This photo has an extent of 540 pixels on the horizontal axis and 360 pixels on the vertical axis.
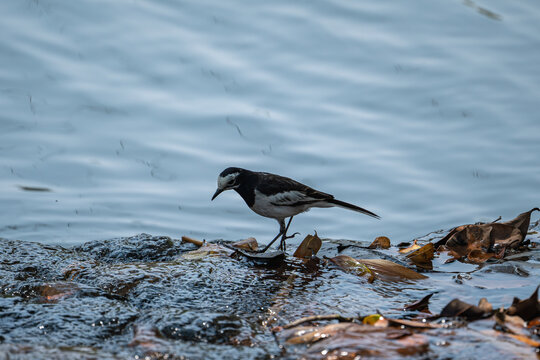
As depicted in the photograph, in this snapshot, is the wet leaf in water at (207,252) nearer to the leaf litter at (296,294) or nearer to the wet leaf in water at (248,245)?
the leaf litter at (296,294)

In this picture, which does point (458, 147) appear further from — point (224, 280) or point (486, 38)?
point (224, 280)

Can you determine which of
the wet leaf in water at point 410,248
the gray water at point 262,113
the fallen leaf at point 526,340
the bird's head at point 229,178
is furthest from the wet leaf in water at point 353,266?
the gray water at point 262,113

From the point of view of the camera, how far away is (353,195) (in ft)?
29.7

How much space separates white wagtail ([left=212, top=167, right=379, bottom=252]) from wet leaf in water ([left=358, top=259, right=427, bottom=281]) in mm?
1492

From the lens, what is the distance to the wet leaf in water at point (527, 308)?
4.15 meters

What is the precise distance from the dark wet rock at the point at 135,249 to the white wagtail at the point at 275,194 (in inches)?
33.9

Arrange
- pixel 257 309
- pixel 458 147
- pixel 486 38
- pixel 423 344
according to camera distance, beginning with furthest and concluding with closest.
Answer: pixel 486 38 → pixel 458 147 → pixel 257 309 → pixel 423 344

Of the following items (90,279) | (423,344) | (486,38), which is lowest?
(90,279)

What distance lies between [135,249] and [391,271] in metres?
2.27

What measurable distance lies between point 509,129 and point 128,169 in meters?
5.36

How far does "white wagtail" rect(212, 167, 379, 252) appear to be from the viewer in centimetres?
704

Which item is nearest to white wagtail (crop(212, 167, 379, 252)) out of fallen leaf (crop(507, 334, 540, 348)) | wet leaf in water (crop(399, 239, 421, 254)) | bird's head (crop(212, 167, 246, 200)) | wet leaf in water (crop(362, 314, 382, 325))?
bird's head (crop(212, 167, 246, 200))

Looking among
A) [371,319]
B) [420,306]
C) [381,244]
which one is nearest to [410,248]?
[381,244]

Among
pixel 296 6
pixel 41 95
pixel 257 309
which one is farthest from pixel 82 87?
pixel 257 309
